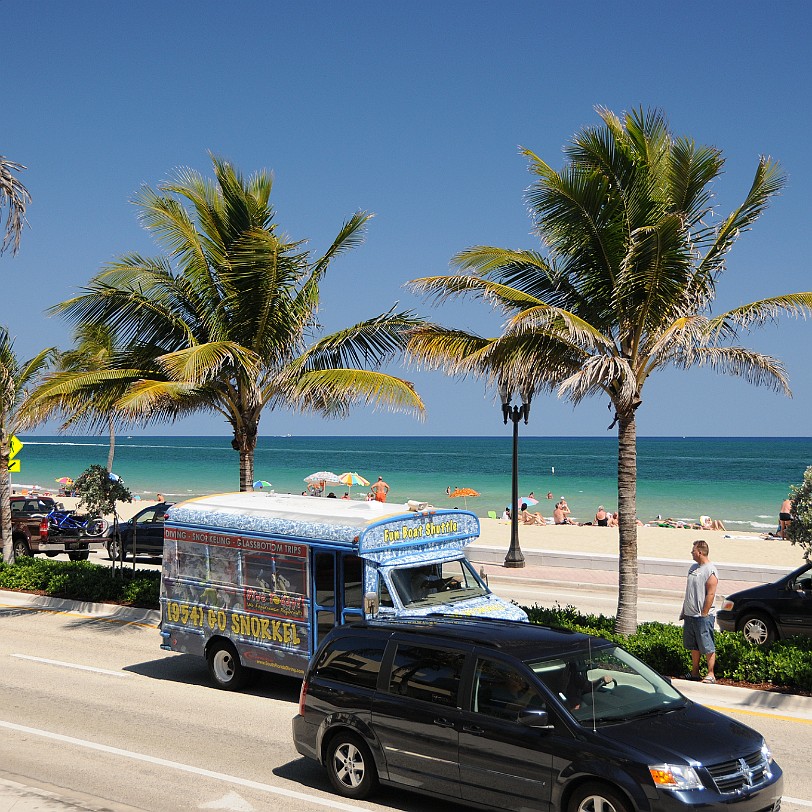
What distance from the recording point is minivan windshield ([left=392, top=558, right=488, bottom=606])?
38.6 feet

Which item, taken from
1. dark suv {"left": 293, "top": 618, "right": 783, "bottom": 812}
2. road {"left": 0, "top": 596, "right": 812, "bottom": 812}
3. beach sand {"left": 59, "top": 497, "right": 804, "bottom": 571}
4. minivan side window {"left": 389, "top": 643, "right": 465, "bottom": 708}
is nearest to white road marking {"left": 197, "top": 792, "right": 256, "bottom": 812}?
road {"left": 0, "top": 596, "right": 812, "bottom": 812}

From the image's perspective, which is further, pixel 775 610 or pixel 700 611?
pixel 775 610

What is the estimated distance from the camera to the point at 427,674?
8133 millimetres

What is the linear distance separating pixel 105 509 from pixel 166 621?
7449 millimetres

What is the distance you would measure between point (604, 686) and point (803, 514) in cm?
570

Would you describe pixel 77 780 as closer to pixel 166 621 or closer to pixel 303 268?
pixel 166 621

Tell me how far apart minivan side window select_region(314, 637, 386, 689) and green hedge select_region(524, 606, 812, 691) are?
11.7 feet

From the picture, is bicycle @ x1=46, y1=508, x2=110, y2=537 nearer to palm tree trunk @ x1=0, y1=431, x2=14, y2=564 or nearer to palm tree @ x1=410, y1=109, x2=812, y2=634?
palm tree trunk @ x1=0, y1=431, x2=14, y2=564

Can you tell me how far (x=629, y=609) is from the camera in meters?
13.7

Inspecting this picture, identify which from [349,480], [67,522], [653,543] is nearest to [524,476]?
[349,480]

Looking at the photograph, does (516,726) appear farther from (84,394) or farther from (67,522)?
(67,522)

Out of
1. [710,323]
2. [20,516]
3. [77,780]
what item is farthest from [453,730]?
[20,516]

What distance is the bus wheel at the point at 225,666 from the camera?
12914 mm

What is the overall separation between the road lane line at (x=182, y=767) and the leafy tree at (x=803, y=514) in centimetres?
687
